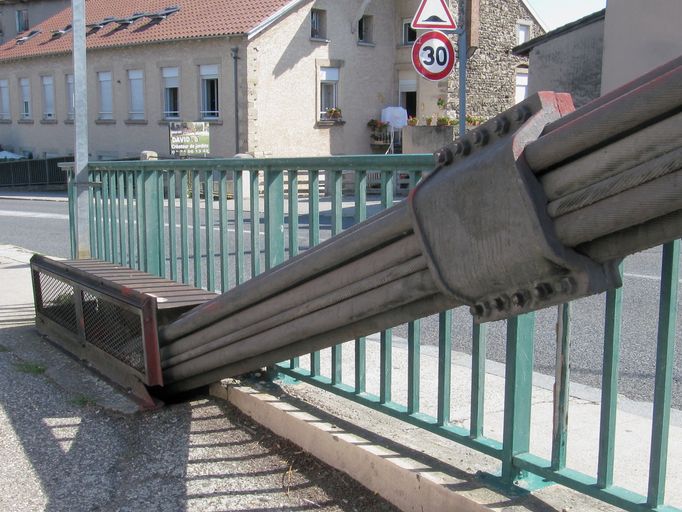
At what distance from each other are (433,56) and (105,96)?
24112 mm

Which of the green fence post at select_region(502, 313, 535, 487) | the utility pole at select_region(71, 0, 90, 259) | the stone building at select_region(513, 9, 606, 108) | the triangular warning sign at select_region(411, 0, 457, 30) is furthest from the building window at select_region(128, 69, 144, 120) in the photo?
the green fence post at select_region(502, 313, 535, 487)

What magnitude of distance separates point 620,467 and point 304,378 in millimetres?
1670

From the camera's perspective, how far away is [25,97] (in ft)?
123

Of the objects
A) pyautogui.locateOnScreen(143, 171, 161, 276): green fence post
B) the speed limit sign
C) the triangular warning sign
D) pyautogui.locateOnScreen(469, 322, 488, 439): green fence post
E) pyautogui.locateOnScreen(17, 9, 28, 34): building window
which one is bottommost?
pyautogui.locateOnScreen(469, 322, 488, 439): green fence post

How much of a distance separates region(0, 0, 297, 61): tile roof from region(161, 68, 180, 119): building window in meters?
1.23

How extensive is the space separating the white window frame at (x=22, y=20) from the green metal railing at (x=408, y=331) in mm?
40255

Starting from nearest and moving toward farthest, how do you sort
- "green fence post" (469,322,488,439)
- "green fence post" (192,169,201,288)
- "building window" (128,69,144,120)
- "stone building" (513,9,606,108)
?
"green fence post" (469,322,488,439) → "green fence post" (192,169,201,288) → "stone building" (513,9,606,108) → "building window" (128,69,144,120)

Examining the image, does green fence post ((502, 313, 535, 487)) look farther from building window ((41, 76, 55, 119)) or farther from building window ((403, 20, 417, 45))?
building window ((41, 76, 55, 119))

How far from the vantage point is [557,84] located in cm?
2089

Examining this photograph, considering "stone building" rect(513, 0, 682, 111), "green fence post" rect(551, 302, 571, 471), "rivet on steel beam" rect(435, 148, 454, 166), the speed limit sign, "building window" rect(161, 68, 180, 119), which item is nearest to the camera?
"rivet on steel beam" rect(435, 148, 454, 166)

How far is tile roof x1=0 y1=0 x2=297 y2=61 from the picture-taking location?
27953mm

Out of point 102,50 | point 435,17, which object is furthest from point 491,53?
point 435,17

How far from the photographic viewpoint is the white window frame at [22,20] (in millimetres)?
42406

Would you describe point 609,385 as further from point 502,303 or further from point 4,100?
point 4,100
